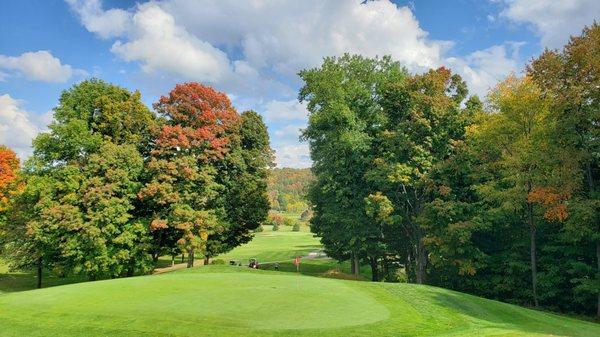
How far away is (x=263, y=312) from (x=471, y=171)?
24407 millimetres

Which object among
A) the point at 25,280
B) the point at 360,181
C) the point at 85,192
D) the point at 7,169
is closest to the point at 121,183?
the point at 85,192

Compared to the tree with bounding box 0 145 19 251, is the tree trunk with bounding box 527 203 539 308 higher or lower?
lower

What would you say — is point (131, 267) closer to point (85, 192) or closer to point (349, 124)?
point (85, 192)

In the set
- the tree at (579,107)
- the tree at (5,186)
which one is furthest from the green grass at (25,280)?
the tree at (579,107)

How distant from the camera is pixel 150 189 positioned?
36.0 m

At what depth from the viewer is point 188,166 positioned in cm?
3797

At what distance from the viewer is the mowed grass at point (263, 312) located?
49.0ft

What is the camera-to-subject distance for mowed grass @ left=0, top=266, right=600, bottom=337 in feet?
49.0

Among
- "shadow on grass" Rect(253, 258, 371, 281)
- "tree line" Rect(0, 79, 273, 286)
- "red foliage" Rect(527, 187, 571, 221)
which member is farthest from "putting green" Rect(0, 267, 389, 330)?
"shadow on grass" Rect(253, 258, 371, 281)

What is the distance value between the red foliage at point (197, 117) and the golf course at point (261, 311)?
17.4 metres

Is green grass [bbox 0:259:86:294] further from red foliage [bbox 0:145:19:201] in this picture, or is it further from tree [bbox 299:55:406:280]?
tree [bbox 299:55:406:280]

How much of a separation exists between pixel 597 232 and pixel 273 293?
20.7 metres

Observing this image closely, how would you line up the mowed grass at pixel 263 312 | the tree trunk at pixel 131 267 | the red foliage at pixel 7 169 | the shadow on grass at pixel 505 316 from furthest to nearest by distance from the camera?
the red foliage at pixel 7 169, the tree trunk at pixel 131 267, the shadow on grass at pixel 505 316, the mowed grass at pixel 263 312

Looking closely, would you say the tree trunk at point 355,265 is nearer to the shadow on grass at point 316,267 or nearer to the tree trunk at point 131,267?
the shadow on grass at point 316,267
